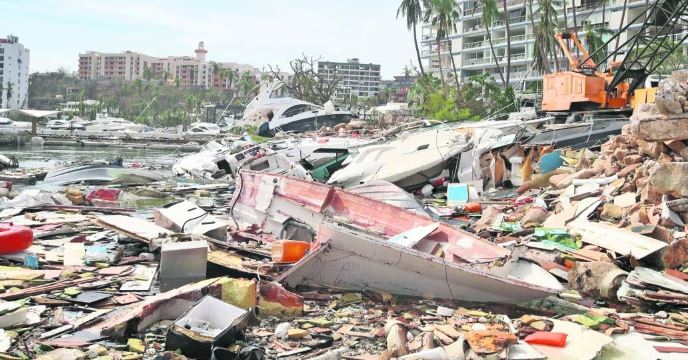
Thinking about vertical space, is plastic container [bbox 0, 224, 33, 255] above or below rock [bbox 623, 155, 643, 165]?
below

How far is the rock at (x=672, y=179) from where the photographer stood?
860cm

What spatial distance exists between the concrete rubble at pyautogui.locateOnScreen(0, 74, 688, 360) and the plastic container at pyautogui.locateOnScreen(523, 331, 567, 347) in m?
0.01

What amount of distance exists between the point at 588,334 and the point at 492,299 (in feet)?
4.42

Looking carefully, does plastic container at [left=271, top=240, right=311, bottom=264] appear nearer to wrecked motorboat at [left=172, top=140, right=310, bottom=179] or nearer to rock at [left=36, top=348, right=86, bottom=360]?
rock at [left=36, top=348, right=86, bottom=360]

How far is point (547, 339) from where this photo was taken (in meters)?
5.33

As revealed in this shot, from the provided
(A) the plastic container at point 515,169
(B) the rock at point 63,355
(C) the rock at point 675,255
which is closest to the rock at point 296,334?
(B) the rock at point 63,355

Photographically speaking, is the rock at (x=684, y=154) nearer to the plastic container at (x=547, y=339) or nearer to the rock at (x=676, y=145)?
the rock at (x=676, y=145)

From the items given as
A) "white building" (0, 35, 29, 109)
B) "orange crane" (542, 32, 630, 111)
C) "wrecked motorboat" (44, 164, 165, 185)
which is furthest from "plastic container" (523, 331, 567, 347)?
"white building" (0, 35, 29, 109)

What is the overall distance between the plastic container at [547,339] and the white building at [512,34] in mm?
51706

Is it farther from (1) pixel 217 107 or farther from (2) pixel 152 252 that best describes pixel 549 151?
(1) pixel 217 107

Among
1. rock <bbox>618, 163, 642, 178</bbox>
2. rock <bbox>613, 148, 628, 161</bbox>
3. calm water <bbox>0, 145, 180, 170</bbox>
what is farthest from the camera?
calm water <bbox>0, 145, 180, 170</bbox>

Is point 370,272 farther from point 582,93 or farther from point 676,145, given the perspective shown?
point 582,93

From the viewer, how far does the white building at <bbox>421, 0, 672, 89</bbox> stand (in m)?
56.2

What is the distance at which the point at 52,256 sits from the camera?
26.9 ft
